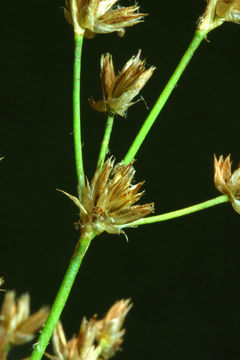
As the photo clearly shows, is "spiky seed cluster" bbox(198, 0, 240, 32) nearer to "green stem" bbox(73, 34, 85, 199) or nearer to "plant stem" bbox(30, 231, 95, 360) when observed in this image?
"green stem" bbox(73, 34, 85, 199)

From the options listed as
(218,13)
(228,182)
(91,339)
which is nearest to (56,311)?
(91,339)

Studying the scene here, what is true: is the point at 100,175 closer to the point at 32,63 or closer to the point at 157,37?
the point at 32,63

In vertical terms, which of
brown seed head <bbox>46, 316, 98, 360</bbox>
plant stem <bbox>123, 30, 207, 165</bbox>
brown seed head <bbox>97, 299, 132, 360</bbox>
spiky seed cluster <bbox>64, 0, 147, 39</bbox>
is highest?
spiky seed cluster <bbox>64, 0, 147, 39</bbox>

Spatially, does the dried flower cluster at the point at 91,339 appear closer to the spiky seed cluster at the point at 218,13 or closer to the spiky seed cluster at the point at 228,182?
the spiky seed cluster at the point at 228,182

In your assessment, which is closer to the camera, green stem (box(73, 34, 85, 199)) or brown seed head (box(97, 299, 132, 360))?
green stem (box(73, 34, 85, 199))

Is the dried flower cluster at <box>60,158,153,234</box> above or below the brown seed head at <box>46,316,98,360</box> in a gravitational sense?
above

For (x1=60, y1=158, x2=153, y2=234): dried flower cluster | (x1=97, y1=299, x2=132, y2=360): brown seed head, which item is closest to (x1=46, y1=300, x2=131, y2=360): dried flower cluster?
(x1=97, y1=299, x2=132, y2=360): brown seed head

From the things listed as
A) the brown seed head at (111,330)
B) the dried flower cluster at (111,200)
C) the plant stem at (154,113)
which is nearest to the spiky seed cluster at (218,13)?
the plant stem at (154,113)
